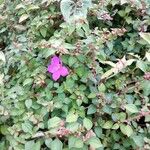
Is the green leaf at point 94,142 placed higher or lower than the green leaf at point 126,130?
higher

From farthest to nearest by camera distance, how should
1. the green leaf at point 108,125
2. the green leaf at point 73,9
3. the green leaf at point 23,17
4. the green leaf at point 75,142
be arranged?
the green leaf at point 23,17 → the green leaf at point 73,9 → the green leaf at point 108,125 → the green leaf at point 75,142

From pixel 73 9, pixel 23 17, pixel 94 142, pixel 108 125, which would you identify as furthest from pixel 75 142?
pixel 23 17

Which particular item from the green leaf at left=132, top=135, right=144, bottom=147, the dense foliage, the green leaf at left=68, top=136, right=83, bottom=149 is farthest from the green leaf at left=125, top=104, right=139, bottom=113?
the green leaf at left=68, top=136, right=83, bottom=149

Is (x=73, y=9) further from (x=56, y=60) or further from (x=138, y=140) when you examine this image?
(x=138, y=140)

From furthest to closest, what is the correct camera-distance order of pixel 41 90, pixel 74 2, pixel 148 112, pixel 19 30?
pixel 19 30 → pixel 74 2 → pixel 41 90 → pixel 148 112

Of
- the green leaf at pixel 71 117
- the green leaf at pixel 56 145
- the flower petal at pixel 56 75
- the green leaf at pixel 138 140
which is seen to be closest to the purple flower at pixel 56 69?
the flower petal at pixel 56 75

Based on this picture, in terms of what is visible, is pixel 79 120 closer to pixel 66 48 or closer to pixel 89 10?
pixel 66 48

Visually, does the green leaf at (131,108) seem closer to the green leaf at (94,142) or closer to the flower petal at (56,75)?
the green leaf at (94,142)

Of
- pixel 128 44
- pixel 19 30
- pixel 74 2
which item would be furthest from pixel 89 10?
pixel 19 30

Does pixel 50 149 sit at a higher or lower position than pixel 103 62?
lower
